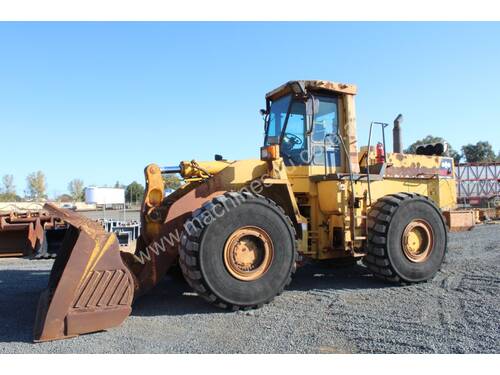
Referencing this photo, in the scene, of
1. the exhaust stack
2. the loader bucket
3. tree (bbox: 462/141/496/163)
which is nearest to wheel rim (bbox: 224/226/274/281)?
the loader bucket

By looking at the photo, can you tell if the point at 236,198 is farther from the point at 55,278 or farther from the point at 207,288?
the point at 55,278

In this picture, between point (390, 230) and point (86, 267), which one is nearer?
point (86, 267)

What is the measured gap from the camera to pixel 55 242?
19.4 ft

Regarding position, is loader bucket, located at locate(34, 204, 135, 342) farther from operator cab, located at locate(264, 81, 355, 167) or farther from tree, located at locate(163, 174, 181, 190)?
operator cab, located at locate(264, 81, 355, 167)

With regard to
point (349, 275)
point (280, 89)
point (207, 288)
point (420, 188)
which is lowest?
point (349, 275)

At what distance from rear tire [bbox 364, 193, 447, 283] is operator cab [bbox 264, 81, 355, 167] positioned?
44.9 inches

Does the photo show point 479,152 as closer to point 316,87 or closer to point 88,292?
point 316,87

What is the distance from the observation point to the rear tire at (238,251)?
16.7 feet

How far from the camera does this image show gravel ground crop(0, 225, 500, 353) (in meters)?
4.08

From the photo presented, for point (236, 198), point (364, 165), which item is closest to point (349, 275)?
point (364, 165)

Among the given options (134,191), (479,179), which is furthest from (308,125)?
(134,191)

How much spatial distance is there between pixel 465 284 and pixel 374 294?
1.54 m

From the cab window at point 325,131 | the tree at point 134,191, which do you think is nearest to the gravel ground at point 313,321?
the cab window at point 325,131

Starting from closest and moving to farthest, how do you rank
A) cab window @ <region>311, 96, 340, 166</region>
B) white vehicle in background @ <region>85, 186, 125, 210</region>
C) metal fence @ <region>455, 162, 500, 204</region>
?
1. cab window @ <region>311, 96, 340, 166</region>
2. white vehicle in background @ <region>85, 186, 125, 210</region>
3. metal fence @ <region>455, 162, 500, 204</region>
